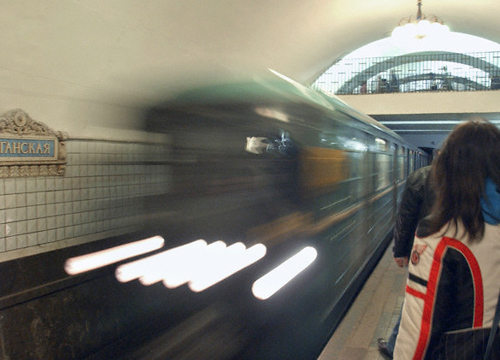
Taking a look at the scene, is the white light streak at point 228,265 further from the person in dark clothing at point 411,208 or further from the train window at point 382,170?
the train window at point 382,170

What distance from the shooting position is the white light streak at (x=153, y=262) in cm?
222

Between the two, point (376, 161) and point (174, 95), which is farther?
point (376, 161)

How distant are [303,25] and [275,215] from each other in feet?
38.6

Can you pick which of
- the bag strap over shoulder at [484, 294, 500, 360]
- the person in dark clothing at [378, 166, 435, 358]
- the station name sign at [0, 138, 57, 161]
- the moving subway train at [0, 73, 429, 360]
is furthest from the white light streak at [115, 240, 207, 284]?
the station name sign at [0, 138, 57, 161]

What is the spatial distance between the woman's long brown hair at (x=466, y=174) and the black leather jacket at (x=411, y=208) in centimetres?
113

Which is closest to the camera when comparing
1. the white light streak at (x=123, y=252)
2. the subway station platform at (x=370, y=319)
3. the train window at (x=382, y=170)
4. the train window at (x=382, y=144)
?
the white light streak at (x=123, y=252)

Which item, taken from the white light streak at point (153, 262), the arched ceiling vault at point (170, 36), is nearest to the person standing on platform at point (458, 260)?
the white light streak at point (153, 262)

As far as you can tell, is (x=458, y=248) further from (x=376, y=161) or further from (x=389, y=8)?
(x=389, y=8)

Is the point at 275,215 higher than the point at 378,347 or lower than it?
higher

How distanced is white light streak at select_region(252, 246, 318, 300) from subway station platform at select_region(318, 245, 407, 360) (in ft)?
3.26

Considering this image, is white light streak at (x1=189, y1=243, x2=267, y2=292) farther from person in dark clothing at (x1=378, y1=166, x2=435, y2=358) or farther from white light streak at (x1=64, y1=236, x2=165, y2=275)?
person in dark clothing at (x1=378, y1=166, x2=435, y2=358)

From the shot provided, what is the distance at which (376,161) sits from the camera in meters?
6.01

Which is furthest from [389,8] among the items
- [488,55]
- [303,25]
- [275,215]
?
[275,215]

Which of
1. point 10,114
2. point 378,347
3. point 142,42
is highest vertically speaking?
point 142,42
